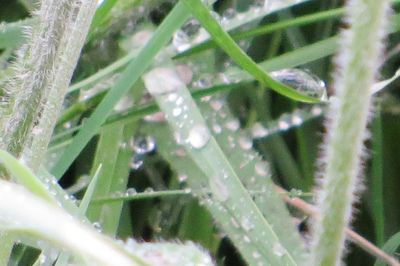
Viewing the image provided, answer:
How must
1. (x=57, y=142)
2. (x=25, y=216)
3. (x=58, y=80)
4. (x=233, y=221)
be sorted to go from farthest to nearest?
(x=57, y=142) < (x=233, y=221) < (x=58, y=80) < (x=25, y=216)

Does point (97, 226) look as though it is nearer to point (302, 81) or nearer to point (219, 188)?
point (219, 188)

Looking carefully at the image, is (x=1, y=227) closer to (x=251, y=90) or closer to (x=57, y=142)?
(x=57, y=142)

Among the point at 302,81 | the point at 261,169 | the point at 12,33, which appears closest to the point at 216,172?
the point at 261,169

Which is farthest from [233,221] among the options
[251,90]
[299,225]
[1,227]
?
[1,227]

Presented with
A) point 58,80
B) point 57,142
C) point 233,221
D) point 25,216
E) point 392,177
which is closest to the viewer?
point 25,216

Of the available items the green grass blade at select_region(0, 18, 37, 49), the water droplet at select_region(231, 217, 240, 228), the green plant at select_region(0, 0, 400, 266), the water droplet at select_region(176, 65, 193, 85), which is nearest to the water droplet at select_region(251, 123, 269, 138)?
the green plant at select_region(0, 0, 400, 266)

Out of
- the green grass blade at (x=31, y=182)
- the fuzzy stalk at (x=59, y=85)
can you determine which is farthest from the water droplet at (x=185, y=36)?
the green grass blade at (x=31, y=182)
